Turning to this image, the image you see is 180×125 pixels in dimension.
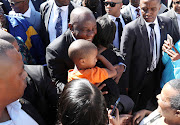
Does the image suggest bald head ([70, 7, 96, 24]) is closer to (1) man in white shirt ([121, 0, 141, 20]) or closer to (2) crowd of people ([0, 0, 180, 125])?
(2) crowd of people ([0, 0, 180, 125])

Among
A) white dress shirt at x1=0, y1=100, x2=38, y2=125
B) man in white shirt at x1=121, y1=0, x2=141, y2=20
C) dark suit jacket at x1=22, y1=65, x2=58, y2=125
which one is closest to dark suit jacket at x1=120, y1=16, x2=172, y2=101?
man in white shirt at x1=121, y1=0, x2=141, y2=20

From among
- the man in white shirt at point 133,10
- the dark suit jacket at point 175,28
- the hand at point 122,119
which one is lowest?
the hand at point 122,119

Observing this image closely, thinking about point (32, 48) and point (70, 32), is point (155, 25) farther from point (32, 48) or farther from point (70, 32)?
point (32, 48)

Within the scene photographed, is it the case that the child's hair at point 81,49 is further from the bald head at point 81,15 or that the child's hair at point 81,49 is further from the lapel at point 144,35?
the lapel at point 144,35

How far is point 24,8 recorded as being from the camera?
3746mm

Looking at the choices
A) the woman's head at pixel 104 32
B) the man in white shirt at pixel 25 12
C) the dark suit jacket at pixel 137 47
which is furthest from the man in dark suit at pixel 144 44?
the man in white shirt at pixel 25 12

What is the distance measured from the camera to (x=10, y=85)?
113 centimetres

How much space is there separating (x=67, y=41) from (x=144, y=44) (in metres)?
1.37

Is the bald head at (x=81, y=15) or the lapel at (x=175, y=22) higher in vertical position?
the bald head at (x=81, y=15)

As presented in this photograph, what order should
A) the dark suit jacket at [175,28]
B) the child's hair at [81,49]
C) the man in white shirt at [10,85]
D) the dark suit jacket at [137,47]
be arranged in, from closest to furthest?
the man in white shirt at [10,85] → the child's hair at [81,49] → the dark suit jacket at [137,47] → the dark suit jacket at [175,28]

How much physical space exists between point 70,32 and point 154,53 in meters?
1.55

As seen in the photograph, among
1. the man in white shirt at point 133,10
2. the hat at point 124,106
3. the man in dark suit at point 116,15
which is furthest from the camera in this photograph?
the man in white shirt at point 133,10

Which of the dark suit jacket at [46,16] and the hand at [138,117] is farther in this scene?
the dark suit jacket at [46,16]

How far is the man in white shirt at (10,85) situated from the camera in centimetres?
110
